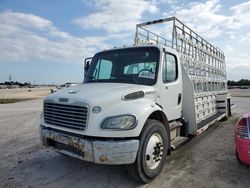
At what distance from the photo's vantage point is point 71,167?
17.5 feet

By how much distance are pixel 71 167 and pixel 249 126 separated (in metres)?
3.40

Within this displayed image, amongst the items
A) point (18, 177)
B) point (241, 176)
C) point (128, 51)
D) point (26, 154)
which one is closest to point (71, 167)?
point (18, 177)

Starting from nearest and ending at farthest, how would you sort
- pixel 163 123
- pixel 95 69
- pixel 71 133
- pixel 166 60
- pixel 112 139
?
1. pixel 112 139
2. pixel 71 133
3. pixel 163 123
4. pixel 166 60
5. pixel 95 69

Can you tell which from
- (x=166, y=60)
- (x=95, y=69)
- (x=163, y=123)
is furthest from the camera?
(x=95, y=69)

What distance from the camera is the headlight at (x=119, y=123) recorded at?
4113mm

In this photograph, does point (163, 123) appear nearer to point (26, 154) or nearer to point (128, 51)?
point (128, 51)

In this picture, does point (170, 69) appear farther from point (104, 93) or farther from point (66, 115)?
point (66, 115)

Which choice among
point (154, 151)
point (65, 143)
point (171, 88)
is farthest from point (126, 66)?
point (65, 143)

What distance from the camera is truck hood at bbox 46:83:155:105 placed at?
4293mm

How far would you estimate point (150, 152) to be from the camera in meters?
4.61

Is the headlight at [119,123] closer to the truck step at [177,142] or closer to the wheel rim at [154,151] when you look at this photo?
the wheel rim at [154,151]

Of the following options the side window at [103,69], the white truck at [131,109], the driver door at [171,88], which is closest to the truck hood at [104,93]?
Answer: the white truck at [131,109]

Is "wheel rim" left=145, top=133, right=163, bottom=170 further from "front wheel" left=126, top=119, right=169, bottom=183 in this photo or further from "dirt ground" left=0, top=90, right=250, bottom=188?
"dirt ground" left=0, top=90, right=250, bottom=188

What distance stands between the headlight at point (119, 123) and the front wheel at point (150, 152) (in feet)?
1.14
